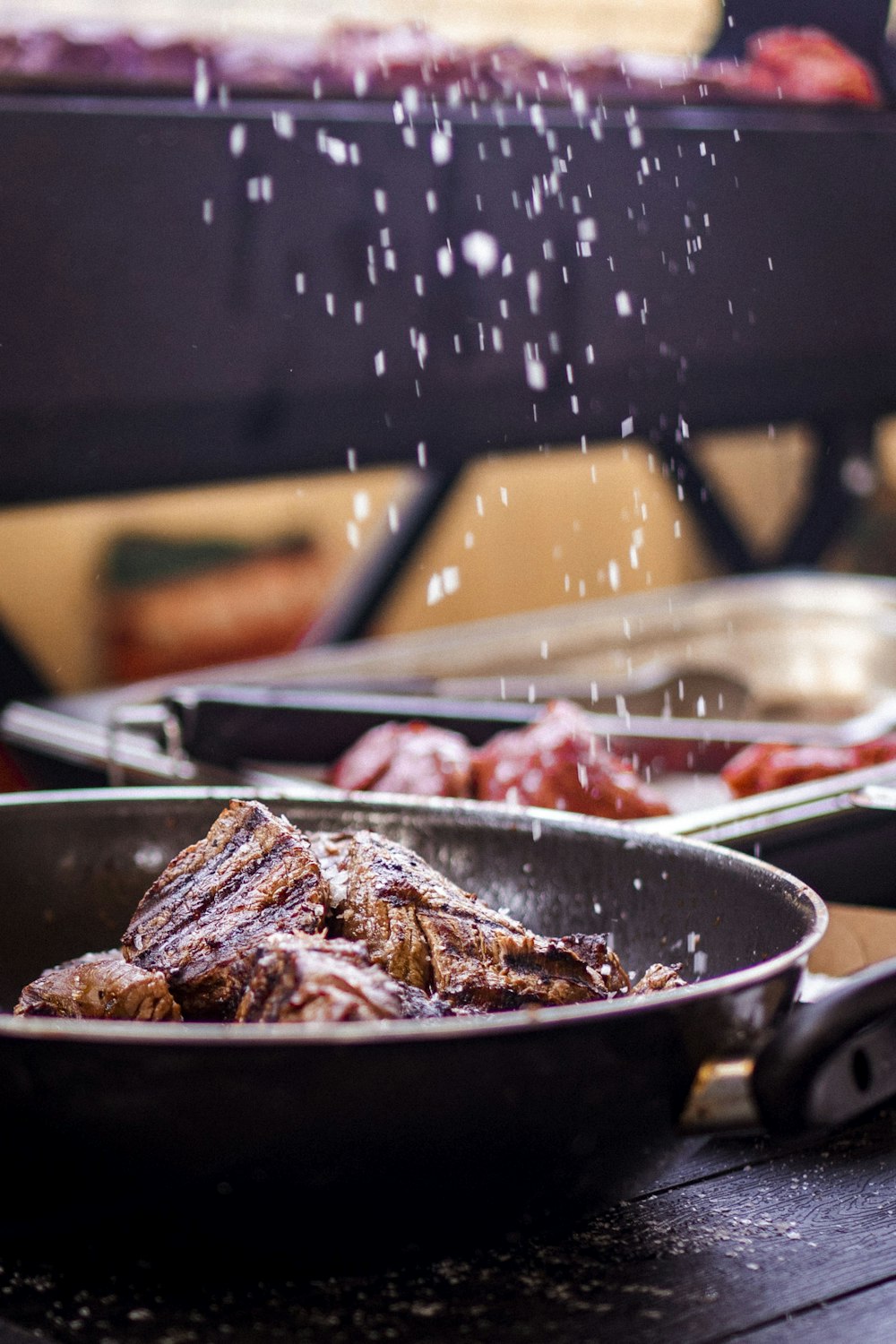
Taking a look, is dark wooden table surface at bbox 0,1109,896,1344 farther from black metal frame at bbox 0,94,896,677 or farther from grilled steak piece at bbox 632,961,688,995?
black metal frame at bbox 0,94,896,677

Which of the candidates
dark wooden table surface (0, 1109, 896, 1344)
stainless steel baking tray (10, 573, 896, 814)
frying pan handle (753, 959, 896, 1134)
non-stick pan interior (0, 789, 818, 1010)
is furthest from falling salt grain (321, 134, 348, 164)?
frying pan handle (753, 959, 896, 1134)

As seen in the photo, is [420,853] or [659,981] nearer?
[659,981]

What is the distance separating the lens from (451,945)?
3.36 feet

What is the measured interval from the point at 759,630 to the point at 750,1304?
224cm

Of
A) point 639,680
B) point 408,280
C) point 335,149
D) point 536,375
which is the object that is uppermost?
point 335,149

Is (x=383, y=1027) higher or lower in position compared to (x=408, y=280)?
lower

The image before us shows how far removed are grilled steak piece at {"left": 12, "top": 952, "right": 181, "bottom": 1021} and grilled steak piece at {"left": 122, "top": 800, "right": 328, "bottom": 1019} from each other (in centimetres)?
2

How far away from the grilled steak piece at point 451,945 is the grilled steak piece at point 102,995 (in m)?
0.13

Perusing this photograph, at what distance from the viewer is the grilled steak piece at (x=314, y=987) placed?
894mm

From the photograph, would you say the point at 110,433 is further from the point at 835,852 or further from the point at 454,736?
the point at 835,852

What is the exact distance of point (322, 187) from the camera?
2.52 meters

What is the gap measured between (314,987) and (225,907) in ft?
0.62

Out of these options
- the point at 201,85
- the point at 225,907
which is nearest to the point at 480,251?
the point at 201,85

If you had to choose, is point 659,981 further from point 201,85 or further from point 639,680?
point 201,85
